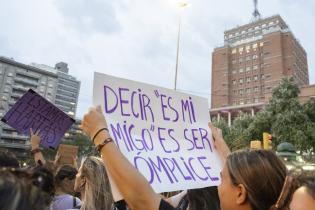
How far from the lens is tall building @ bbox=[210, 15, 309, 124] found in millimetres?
98625

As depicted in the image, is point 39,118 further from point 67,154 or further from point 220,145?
point 220,145

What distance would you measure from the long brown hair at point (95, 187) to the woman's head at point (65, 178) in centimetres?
121

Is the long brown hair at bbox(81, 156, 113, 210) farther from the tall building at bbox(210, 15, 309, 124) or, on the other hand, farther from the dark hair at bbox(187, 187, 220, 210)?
the tall building at bbox(210, 15, 309, 124)

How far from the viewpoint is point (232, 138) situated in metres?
28.2

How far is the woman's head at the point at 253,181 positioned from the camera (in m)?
1.98

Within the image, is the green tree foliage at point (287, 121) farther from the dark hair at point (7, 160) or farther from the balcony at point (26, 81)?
the balcony at point (26, 81)

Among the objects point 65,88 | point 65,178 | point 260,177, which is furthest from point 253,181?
point 65,88

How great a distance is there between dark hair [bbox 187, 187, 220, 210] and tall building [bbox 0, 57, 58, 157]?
112 meters

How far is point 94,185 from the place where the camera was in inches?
123

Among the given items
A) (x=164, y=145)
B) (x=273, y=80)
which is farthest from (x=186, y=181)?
(x=273, y=80)

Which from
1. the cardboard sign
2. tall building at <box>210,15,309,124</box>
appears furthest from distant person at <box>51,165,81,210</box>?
tall building at <box>210,15,309,124</box>

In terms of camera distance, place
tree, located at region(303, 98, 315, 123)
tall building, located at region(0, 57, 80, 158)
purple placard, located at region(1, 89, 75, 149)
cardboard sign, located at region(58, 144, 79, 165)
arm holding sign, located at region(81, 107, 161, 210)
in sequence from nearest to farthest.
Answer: arm holding sign, located at region(81, 107, 161, 210)
purple placard, located at region(1, 89, 75, 149)
cardboard sign, located at region(58, 144, 79, 165)
tree, located at region(303, 98, 315, 123)
tall building, located at region(0, 57, 80, 158)

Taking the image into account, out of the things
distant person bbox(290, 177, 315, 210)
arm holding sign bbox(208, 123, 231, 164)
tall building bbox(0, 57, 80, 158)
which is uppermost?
tall building bbox(0, 57, 80, 158)

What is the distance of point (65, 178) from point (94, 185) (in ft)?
5.17
